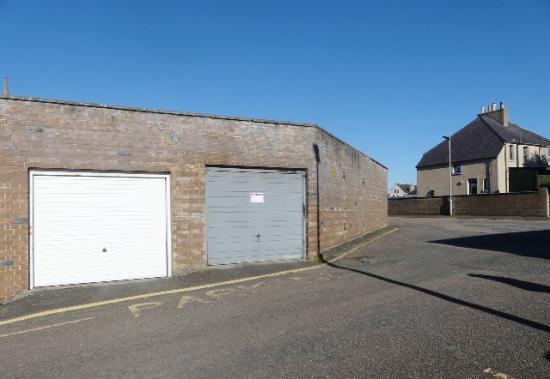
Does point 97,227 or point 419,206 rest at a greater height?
point 97,227

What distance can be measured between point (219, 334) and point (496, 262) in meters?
8.06

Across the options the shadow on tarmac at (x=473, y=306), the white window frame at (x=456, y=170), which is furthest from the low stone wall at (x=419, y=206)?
the shadow on tarmac at (x=473, y=306)

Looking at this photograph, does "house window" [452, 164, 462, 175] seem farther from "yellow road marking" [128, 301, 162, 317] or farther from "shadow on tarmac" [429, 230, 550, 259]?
"yellow road marking" [128, 301, 162, 317]

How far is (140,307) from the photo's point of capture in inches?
290

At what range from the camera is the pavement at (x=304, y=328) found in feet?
14.6

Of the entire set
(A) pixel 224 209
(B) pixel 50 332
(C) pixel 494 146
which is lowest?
(B) pixel 50 332

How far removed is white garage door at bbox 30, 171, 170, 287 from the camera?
9297 millimetres

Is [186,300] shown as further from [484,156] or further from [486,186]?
[486,186]

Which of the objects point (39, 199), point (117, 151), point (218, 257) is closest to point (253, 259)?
point (218, 257)

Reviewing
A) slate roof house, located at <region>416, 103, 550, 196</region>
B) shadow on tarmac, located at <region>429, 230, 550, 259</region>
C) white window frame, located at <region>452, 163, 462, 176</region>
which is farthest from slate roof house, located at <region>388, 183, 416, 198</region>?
shadow on tarmac, located at <region>429, 230, 550, 259</region>

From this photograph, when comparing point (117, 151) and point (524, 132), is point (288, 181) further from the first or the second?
point (524, 132)

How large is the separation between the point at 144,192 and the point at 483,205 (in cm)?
3179

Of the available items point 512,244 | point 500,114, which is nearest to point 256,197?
point 512,244

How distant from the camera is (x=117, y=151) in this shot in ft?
32.7
